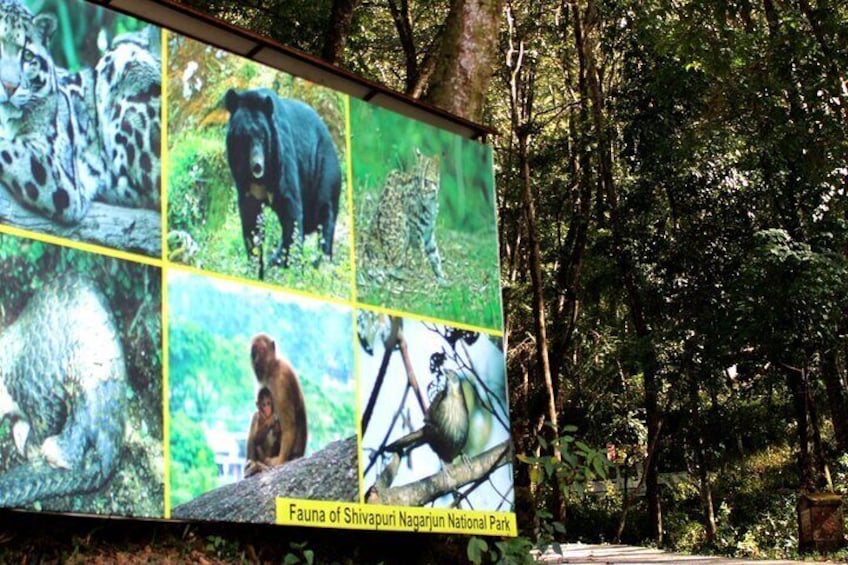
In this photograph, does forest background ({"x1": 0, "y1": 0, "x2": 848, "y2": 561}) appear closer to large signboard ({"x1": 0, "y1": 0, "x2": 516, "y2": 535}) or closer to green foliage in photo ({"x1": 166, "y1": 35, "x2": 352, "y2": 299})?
large signboard ({"x1": 0, "y1": 0, "x2": 516, "y2": 535})

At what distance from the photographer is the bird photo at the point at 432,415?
6.18 meters

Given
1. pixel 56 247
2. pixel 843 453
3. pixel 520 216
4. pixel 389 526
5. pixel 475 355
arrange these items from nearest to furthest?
1. pixel 56 247
2. pixel 389 526
3. pixel 475 355
4. pixel 520 216
5. pixel 843 453

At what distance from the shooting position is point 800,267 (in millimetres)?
14891

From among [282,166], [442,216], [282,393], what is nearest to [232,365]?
[282,393]

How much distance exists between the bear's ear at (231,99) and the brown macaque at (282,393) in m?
1.12

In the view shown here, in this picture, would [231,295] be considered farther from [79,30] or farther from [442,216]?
[442,216]

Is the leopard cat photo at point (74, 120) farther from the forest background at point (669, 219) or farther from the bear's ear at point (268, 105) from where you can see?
the forest background at point (669, 219)

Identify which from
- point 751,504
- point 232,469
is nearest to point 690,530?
point 751,504

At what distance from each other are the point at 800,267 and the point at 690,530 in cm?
812

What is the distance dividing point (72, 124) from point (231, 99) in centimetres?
96

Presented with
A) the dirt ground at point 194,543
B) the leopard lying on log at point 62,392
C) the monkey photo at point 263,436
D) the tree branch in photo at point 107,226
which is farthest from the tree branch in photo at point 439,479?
the tree branch in photo at point 107,226

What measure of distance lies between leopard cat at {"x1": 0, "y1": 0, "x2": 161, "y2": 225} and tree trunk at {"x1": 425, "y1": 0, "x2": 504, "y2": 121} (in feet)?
8.45

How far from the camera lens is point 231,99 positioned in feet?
19.6

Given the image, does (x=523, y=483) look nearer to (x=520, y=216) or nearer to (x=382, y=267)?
(x=520, y=216)
